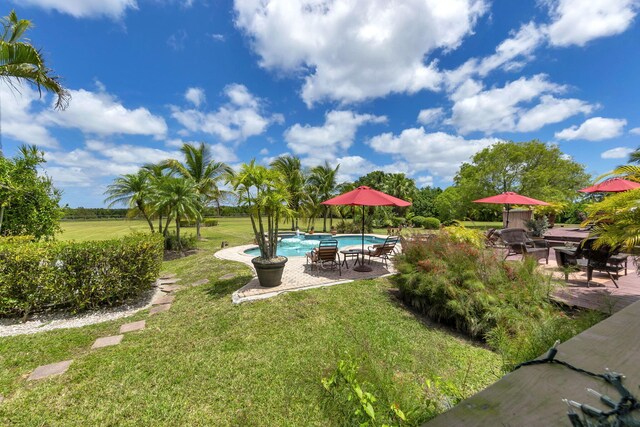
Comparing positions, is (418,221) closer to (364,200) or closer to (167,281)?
(364,200)

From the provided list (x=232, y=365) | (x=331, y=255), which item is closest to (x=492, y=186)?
(x=331, y=255)

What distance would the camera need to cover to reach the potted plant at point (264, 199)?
6434mm

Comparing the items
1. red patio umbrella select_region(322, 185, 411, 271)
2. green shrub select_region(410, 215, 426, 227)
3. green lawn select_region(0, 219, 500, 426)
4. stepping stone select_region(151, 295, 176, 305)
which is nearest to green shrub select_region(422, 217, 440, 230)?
green shrub select_region(410, 215, 426, 227)

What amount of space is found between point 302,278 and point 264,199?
2716 millimetres

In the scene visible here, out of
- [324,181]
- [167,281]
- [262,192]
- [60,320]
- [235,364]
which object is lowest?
[235,364]

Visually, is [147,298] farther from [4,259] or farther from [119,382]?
[119,382]

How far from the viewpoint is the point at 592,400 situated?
2.37ft

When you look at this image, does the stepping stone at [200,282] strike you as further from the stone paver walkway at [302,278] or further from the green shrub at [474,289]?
the green shrub at [474,289]

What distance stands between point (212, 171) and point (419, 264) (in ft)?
57.4

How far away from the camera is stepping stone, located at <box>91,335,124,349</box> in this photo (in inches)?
166

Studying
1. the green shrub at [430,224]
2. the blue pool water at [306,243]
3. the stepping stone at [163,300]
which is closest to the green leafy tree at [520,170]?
the green shrub at [430,224]

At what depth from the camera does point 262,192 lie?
6668mm

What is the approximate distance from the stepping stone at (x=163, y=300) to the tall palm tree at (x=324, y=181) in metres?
16.9

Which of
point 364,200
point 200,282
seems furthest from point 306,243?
point 200,282
